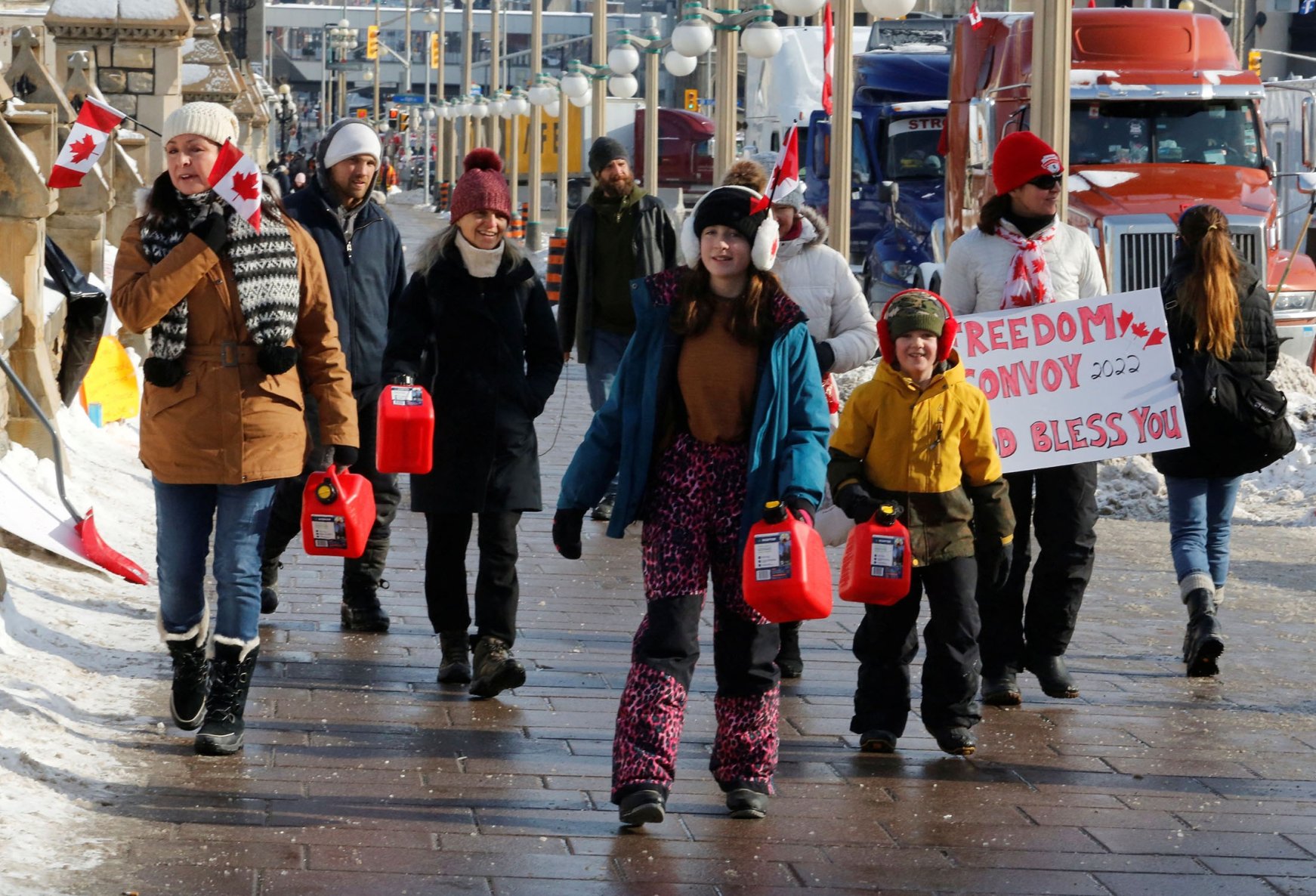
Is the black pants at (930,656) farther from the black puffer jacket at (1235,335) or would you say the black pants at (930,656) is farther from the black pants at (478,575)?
the black puffer jacket at (1235,335)

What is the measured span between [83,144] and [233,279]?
3289mm

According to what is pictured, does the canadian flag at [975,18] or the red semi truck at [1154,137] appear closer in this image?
the red semi truck at [1154,137]

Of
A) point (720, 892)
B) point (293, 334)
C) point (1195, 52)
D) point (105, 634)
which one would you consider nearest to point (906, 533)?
point (720, 892)

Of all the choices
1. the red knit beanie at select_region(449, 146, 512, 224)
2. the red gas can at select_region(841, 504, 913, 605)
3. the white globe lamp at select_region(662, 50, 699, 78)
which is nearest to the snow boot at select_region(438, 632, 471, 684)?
the red knit beanie at select_region(449, 146, 512, 224)

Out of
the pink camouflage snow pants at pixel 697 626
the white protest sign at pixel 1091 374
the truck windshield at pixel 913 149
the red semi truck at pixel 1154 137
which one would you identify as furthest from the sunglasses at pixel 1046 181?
the truck windshield at pixel 913 149

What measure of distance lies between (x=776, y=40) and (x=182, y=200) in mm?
15126

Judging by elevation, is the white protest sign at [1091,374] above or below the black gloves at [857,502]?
above

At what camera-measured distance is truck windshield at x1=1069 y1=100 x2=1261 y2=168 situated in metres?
18.8

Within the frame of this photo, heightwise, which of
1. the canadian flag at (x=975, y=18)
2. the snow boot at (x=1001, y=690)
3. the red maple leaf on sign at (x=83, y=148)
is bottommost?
the snow boot at (x=1001, y=690)

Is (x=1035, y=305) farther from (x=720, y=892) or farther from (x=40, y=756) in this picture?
(x=40, y=756)

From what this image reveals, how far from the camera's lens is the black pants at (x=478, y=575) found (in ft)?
23.5

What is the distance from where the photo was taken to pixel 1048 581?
24.0 ft

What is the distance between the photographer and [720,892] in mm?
4965

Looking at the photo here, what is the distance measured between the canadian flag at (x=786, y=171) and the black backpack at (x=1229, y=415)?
1684 millimetres
